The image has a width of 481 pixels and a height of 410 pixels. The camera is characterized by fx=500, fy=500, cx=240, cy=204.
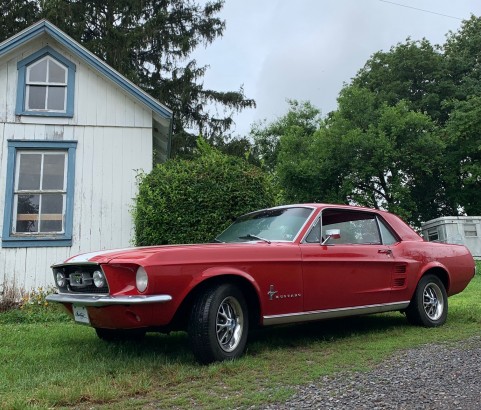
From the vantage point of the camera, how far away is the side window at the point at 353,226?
577cm

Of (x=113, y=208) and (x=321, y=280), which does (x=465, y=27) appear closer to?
(x=113, y=208)

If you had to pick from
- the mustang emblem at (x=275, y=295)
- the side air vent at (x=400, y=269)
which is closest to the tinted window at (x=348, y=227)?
the side air vent at (x=400, y=269)

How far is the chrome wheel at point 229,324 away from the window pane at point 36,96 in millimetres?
7655

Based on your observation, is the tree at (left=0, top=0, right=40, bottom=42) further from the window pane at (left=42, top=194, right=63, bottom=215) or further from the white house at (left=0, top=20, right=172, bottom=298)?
the window pane at (left=42, top=194, right=63, bottom=215)

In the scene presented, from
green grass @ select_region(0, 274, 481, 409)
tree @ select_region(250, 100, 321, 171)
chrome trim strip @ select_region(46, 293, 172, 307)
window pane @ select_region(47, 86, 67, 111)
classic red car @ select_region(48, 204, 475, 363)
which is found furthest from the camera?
tree @ select_region(250, 100, 321, 171)

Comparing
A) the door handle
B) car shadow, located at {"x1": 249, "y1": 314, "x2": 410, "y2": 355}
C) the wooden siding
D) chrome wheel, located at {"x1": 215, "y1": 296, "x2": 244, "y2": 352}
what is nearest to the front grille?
chrome wheel, located at {"x1": 215, "y1": 296, "x2": 244, "y2": 352}

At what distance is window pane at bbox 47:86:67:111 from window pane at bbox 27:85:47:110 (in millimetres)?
119

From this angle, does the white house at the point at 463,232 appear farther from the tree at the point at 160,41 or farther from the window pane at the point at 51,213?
the window pane at the point at 51,213

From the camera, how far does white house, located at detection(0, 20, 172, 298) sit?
970 cm

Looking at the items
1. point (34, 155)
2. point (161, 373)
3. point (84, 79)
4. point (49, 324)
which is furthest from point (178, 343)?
point (84, 79)

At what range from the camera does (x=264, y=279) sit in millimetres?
4742

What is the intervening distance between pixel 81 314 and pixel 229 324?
1.35m

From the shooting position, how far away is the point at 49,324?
733cm

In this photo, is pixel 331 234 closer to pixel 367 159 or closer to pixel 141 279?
pixel 141 279
